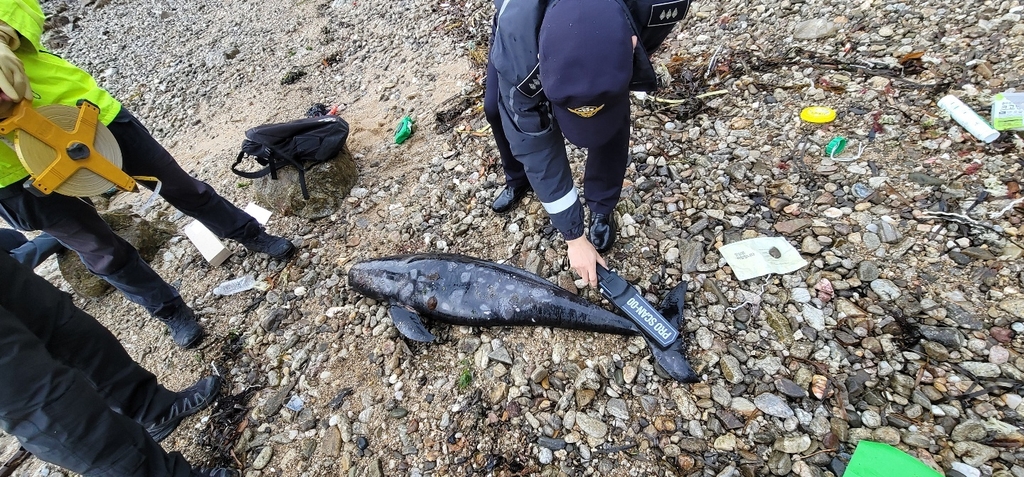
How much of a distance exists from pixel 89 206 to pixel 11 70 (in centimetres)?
90

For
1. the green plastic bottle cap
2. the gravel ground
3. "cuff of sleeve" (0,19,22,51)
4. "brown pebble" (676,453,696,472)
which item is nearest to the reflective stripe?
the gravel ground

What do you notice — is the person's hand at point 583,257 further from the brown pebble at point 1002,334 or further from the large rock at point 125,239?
the large rock at point 125,239

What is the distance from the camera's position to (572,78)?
4.95ft

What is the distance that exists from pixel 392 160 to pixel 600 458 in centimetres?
312

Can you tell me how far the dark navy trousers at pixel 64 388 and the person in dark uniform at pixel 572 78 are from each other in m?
2.16

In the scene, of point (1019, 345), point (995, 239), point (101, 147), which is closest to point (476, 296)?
point (101, 147)

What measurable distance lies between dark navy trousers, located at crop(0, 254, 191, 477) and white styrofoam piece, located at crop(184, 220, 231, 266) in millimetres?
1302

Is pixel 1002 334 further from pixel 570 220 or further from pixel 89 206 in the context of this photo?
pixel 89 206

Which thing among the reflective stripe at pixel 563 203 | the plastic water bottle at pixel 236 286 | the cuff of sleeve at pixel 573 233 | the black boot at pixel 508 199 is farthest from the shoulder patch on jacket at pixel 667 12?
the plastic water bottle at pixel 236 286

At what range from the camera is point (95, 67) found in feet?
25.3

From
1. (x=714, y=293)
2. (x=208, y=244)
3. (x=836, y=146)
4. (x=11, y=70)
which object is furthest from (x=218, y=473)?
(x=836, y=146)

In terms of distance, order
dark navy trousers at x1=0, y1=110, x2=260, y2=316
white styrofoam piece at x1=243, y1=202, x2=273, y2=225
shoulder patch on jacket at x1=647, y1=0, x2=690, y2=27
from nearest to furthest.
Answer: shoulder patch on jacket at x1=647, y1=0, x2=690, y2=27
dark navy trousers at x1=0, y1=110, x2=260, y2=316
white styrofoam piece at x1=243, y1=202, x2=273, y2=225

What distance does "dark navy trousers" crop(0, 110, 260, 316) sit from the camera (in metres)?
2.47

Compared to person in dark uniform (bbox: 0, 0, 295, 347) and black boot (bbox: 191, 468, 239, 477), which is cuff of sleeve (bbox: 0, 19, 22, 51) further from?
black boot (bbox: 191, 468, 239, 477)
